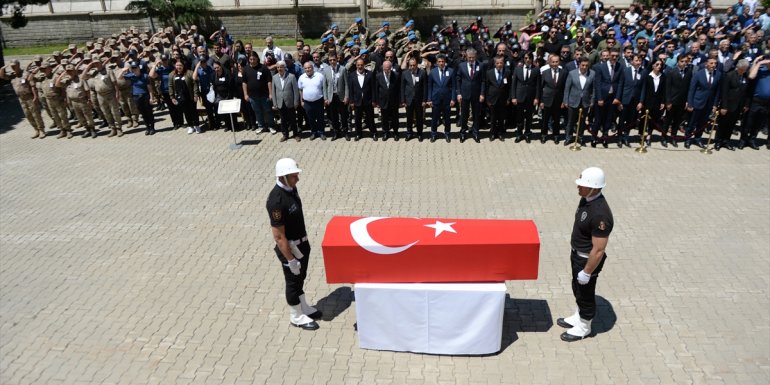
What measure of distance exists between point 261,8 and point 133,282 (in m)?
18.6

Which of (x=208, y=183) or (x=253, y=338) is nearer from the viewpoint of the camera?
(x=253, y=338)

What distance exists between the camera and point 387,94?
1097 centimetres

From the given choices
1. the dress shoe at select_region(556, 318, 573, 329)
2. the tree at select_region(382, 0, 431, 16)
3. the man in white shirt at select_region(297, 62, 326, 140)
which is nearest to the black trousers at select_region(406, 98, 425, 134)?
the man in white shirt at select_region(297, 62, 326, 140)

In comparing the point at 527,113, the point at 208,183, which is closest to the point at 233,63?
the point at 208,183

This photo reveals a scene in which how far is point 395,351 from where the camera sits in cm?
541

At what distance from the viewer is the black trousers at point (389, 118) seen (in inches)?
443

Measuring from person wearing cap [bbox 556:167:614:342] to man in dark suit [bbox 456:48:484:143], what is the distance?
241 inches

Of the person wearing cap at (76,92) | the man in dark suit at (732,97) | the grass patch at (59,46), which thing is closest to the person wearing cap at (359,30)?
the person wearing cap at (76,92)

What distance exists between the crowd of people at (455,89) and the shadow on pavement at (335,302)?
5.61 m

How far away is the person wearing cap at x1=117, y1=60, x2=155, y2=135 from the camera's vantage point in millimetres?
12164

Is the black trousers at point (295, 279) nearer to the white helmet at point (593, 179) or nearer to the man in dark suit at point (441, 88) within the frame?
the white helmet at point (593, 179)

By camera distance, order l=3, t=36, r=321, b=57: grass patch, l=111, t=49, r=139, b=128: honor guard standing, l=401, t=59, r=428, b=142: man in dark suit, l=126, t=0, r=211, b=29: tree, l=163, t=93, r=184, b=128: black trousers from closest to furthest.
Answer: l=401, t=59, r=428, b=142: man in dark suit → l=111, t=49, r=139, b=128: honor guard standing → l=163, t=93, r=184, b=128: black trousers → l=126, t=0, r=211, b=29: tree → l=3, t=36, r=321, b=57: grass patch

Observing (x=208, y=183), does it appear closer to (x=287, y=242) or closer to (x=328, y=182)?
(x=328, y=182)

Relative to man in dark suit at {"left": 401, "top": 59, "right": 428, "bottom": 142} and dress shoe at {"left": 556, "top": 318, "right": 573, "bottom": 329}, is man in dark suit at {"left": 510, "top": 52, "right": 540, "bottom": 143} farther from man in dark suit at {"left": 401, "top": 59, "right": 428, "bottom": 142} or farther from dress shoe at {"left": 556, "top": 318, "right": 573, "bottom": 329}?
dress shoe at {"left": 556, "top": 318, "right": 573, "bottom": 329}
